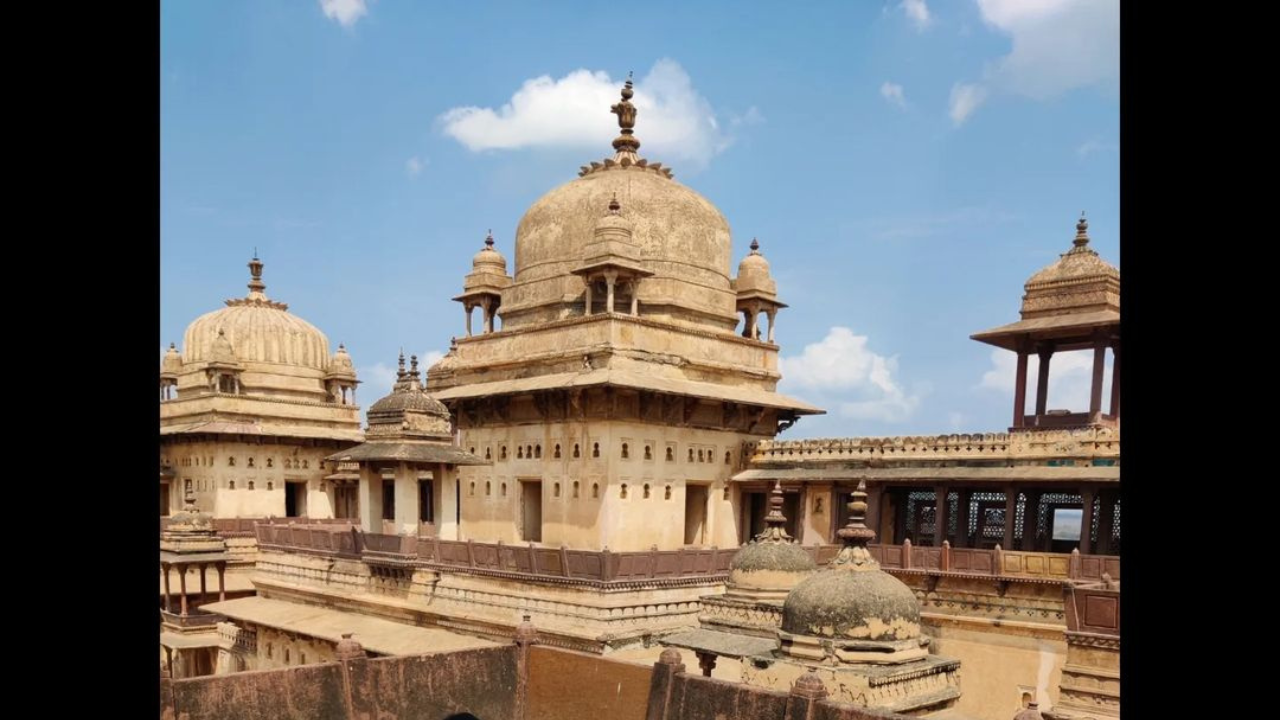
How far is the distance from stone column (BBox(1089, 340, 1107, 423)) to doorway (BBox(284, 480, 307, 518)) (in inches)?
1163

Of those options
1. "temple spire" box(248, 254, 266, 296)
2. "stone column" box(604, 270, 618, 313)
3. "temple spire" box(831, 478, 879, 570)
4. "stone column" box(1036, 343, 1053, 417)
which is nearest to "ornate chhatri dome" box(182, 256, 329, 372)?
"temple spire" box(248, 254, 266, 296)

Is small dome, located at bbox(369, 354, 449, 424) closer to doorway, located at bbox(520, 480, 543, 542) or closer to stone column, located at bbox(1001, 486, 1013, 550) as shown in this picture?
doorway, located at bbox(520, 480, 543, 542)

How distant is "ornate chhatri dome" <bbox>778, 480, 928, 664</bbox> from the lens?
11.5 m

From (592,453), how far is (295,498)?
71.0 feet

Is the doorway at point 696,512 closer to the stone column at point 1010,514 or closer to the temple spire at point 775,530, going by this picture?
the stone column at point 1010,514

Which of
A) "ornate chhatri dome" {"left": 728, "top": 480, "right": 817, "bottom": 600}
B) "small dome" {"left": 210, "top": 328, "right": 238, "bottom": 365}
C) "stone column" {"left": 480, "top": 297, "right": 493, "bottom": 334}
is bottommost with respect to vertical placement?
"ornate chhatri dome" {"left": 728, "top": 480, "right": 817, "bottom": 600}

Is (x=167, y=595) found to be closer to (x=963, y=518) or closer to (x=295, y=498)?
(x=295, y=498)

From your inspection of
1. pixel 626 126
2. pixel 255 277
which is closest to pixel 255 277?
pixel 255 277

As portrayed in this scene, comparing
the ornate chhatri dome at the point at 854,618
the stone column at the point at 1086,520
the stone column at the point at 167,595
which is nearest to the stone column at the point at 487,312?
the stone column at the point at 167,595

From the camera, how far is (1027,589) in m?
18.4

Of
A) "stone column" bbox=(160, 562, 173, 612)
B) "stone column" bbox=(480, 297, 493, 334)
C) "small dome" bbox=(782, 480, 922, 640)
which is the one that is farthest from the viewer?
"stone column" bbox=(480, 297, 493, 334)

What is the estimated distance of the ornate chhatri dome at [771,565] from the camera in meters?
15.7
